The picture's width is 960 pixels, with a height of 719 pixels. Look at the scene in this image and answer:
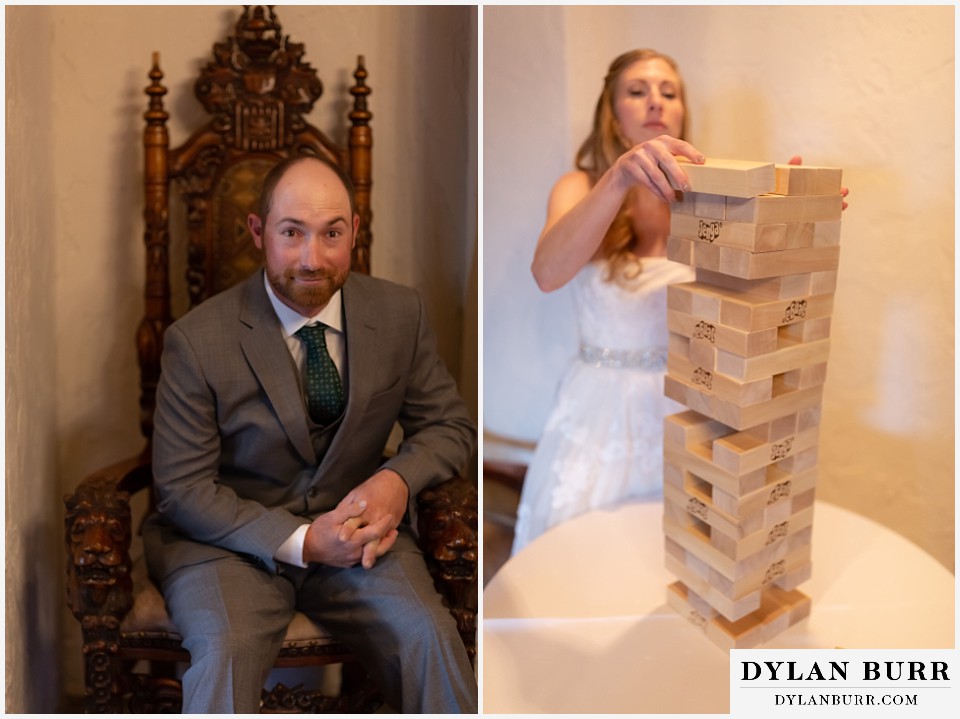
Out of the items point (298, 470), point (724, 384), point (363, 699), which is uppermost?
point (724, 384)

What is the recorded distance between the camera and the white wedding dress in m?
1.79

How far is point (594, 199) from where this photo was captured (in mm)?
1422

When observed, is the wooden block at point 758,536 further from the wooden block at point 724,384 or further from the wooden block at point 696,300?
the wooden block at point 696,300

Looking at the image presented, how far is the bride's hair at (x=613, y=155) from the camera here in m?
1.74

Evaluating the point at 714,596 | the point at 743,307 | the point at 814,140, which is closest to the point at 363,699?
the point at 714,596

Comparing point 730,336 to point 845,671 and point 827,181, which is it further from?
point 845,671

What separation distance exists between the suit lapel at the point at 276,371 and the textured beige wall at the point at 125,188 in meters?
0.43

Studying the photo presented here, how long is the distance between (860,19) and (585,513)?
1222mm

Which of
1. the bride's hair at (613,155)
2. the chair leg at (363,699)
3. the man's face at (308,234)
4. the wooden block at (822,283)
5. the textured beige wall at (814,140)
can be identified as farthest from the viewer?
the textured beige wall at (814,140)

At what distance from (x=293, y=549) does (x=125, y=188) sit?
3.04ft

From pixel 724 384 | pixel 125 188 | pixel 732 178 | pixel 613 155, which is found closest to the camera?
pixel 732 178

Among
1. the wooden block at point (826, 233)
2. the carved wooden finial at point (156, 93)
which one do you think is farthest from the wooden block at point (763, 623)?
the carved wooden finial at point (156, 93)

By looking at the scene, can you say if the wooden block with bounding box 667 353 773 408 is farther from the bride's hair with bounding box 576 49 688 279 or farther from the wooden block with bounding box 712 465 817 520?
the bride's hair with bounding box 576 49 688 279

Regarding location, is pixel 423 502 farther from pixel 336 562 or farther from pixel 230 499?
pixel 230 499
